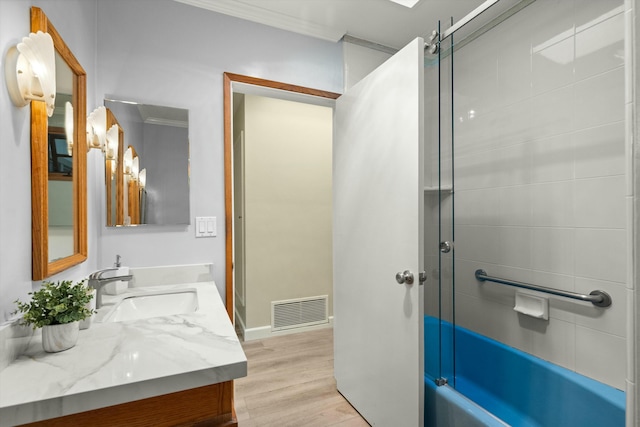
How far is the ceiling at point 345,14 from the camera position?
184 centimetres

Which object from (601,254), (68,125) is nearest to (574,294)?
(601,254)

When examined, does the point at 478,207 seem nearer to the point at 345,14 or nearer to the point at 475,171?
the point at 475,171

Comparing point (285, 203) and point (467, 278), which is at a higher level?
point (285, 203)

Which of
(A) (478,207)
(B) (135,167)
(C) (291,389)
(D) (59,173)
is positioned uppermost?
(B) (135,167)

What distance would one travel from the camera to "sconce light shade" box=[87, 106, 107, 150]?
1.45 m

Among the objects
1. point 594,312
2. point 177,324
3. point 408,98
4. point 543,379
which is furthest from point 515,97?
point 177,324

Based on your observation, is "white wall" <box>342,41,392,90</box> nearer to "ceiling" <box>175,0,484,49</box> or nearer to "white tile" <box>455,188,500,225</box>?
"ceiling" <box>175,0,484,49</box>

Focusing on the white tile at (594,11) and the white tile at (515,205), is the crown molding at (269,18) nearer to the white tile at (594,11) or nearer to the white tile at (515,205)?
the white tile at (594,11)

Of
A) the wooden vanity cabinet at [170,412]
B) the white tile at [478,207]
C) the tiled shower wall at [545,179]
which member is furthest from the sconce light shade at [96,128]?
the white tile at [478,207]

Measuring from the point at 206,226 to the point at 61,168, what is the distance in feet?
2.54

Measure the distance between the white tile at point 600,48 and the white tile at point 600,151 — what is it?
10.3 inches

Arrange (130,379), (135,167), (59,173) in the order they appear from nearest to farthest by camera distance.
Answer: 1. (130,379)
2. (59,173)
3. (135,167)

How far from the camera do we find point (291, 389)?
83.7 inches

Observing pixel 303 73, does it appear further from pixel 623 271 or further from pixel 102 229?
pixel 623 271
